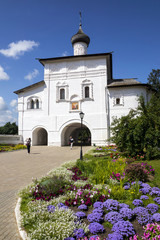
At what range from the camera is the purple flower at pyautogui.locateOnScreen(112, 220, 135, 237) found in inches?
97.7

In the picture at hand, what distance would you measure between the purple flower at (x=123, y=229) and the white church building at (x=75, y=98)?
1702 cm

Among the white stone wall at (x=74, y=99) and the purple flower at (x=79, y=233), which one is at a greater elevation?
the white stone wall at (x=74, y=99)

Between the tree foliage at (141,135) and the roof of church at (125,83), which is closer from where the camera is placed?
the tree foliage at (141,135)

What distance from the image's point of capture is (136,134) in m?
8.79

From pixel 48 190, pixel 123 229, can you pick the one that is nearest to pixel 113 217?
pixel 123 229

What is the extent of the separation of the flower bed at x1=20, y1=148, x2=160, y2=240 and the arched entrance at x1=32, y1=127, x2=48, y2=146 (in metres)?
18.7

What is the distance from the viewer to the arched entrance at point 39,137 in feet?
73.4

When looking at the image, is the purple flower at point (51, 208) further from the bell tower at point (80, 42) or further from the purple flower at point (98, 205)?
the bell tower at point (80, 42)

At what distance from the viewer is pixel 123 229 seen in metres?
→ 2.52

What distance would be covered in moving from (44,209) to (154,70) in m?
26.6

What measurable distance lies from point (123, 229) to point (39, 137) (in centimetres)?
2230

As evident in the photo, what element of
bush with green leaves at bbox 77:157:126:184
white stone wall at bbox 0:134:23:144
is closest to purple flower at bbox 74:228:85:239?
bush with green leaves at bbox 77:157:126:184

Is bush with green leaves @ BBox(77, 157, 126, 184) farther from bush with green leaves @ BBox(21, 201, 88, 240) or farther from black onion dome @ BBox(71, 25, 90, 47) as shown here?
black onion dome @ BBox(71, 25, 90, 47)

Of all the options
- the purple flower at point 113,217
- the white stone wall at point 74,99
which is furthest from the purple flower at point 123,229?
the white stone wall at point 74,99
